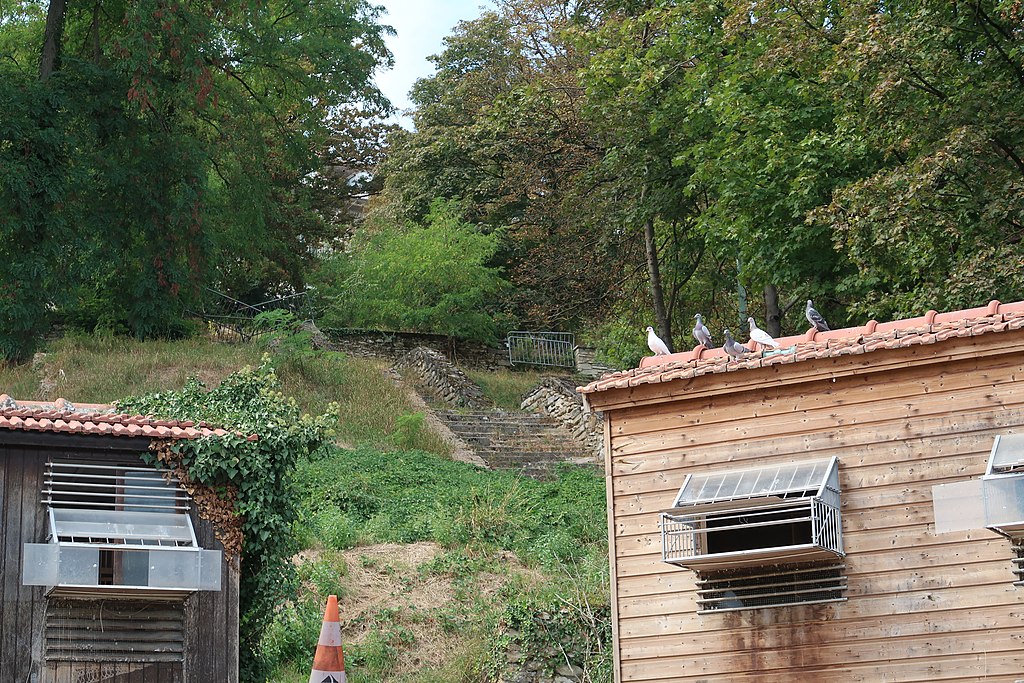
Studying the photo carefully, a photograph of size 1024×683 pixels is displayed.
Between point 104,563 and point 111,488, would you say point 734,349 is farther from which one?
point 104,563

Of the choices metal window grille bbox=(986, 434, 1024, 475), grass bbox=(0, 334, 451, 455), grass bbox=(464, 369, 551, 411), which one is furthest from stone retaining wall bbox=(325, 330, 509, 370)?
metal window grille bbox=(986, 434, 1024, 475)

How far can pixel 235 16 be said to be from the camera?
37.0 m

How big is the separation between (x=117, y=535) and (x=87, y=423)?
4.44 feet

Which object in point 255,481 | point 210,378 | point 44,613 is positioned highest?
point 210,378

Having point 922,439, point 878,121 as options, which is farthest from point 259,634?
point 878,121

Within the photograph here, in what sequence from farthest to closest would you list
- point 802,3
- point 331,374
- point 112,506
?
point 331,374 < point 802,3 < point 112,506

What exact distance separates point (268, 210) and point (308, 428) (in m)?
25.6

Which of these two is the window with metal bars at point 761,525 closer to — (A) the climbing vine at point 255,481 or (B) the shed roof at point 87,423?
(A) the climbing vine at point 255,481

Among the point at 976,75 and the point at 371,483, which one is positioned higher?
the point at 976,75

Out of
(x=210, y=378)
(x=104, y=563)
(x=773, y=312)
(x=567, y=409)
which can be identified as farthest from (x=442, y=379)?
(x=104, y=563)

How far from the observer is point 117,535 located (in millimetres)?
14906

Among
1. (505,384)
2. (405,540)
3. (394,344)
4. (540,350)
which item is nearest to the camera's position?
(405,540)

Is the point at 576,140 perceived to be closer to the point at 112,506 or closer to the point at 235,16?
the point at 235,16

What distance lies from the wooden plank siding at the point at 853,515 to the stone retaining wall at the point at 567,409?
56.7ft
